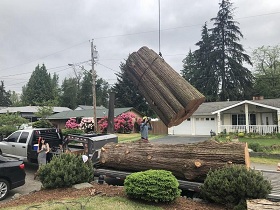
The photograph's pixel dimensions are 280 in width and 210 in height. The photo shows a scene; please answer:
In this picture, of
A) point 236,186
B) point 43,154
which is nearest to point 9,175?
point 43,154

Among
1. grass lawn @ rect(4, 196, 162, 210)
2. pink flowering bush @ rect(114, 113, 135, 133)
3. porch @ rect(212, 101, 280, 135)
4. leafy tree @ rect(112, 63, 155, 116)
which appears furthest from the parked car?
leafy tree @ rect(112, 63, 155, 116)

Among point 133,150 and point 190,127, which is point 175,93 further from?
point 190,127

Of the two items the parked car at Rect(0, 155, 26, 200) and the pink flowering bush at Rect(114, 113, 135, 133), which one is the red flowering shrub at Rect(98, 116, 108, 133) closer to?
the pink flowering bush at Rect(114, 113, 135, 133)

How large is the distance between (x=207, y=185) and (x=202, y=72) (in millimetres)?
41989

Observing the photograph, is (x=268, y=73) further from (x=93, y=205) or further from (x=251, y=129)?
(x=93, y=205)

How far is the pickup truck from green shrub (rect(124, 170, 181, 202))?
21.6ft

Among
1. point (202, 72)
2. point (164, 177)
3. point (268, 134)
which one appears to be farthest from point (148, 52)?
point (202, 72)

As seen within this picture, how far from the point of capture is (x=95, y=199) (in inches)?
228

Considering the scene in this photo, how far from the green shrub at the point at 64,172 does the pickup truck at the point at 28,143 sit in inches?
154

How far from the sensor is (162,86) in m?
7.31

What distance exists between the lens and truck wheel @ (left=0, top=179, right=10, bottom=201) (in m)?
7.16

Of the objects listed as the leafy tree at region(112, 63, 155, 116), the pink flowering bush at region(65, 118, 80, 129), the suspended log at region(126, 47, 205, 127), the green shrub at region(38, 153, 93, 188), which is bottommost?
the green shrub at region(38, 153, 93, 188)

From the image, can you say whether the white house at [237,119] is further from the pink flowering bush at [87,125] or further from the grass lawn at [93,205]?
the grass lawn at [93,205]

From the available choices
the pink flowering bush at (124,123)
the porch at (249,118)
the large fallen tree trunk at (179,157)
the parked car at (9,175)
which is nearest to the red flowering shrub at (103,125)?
the pink flowering bush at (124,123)
